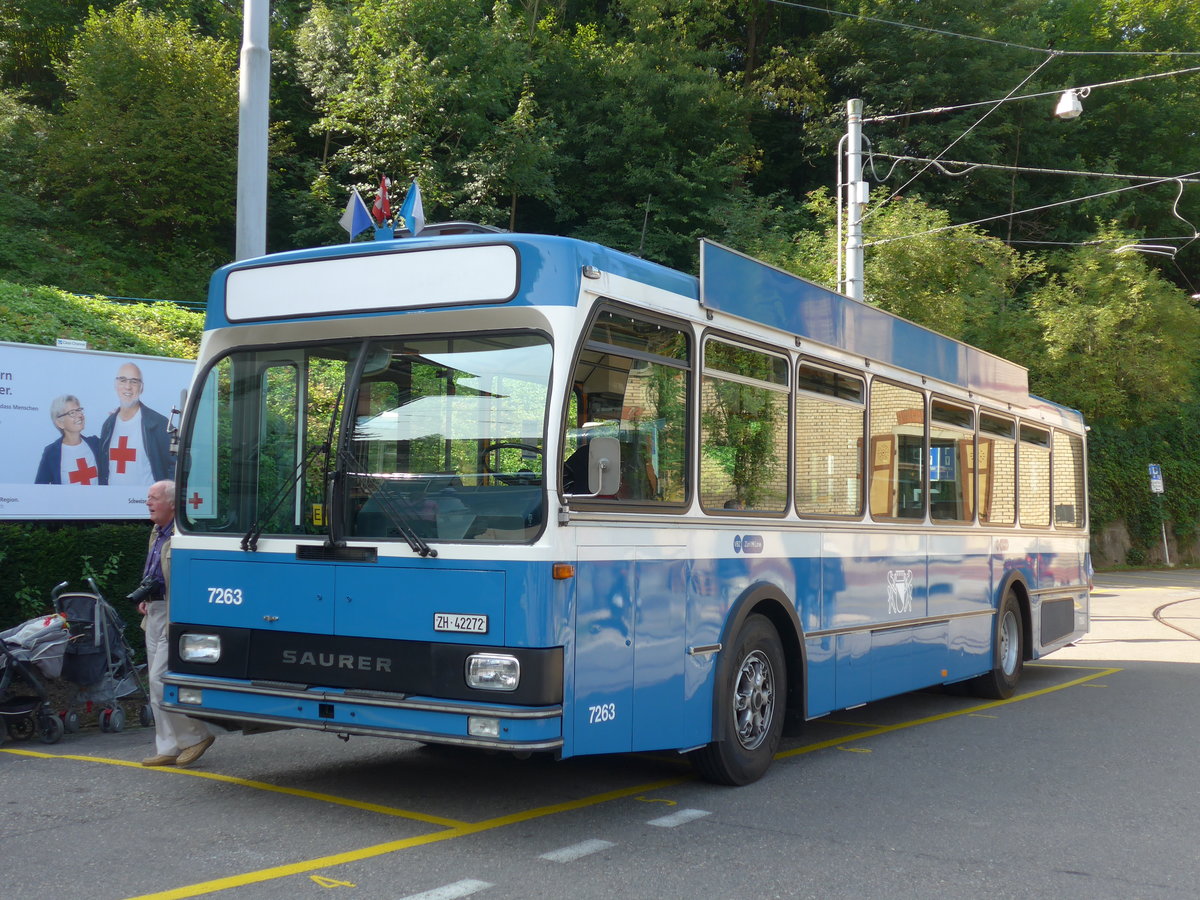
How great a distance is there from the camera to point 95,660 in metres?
8.33

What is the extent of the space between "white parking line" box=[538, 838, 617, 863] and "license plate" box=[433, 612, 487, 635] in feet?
3.52

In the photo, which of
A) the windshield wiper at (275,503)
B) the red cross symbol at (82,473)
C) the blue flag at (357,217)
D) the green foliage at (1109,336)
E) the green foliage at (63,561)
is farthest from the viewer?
the green foliage at (1109,336)

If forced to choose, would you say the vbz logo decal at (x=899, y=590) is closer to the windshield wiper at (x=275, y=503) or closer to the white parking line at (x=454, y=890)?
the windshield wiper at (x=275, y=503)

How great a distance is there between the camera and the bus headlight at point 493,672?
18.2 ft

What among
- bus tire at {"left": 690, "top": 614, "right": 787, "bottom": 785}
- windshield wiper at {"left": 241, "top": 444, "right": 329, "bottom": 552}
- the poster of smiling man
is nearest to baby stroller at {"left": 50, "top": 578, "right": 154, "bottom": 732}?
the poster of smiling man

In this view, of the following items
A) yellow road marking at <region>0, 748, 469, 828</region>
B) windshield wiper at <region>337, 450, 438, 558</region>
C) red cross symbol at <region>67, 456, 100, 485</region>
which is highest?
red cross symbol at <region>67, 456, 100, 485</region>

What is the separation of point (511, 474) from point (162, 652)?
304cm

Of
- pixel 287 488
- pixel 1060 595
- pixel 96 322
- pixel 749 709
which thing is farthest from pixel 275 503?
pixel 1060 595

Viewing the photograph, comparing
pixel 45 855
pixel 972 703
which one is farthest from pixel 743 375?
pixel 972 703

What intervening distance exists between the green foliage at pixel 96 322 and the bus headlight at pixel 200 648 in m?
7.15

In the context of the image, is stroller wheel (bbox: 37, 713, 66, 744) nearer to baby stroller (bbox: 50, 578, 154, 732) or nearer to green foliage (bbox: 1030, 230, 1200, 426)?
baby stroller (bbox: 50, 578, 154, 732)

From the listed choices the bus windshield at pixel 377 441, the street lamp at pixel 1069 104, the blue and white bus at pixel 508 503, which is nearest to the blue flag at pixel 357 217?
the blue and white bus at pixel 508 503

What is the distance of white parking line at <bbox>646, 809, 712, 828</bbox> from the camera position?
621cm

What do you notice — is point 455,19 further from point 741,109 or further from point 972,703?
point 972,703
